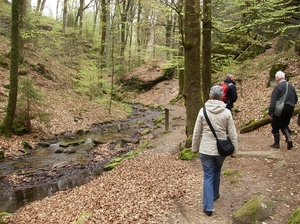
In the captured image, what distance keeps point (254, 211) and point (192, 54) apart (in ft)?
17.7

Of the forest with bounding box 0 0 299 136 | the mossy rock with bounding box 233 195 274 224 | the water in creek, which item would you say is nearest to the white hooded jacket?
the mossy rock with bounding box 233 195 274 224

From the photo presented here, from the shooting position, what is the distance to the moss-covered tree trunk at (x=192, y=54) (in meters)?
8.37

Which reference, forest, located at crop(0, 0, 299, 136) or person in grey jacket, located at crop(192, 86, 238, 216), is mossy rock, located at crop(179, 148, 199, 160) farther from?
person in grey jacket, located at crop(192, 86, 238, 216)

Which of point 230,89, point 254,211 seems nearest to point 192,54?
point 230,89

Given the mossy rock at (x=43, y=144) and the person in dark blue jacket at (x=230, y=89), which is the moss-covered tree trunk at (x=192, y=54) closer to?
the person in dark blue jacket at (x=230, y=89)

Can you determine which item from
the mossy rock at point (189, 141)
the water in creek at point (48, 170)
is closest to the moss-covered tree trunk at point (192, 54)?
the mossy rock at point (189, 141)

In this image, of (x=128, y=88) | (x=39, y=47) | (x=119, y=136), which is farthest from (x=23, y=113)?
(x=128, y=88)

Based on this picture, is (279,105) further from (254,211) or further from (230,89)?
(254,211)

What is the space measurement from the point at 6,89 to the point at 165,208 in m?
14.3

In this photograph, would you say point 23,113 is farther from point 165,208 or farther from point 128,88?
point 128,88

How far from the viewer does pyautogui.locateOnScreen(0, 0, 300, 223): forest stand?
8.85 m

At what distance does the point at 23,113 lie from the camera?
13.1 metres

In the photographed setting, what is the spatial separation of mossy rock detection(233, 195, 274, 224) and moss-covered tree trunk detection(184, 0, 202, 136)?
452 cm

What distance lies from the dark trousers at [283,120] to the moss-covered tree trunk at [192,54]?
2.46m
